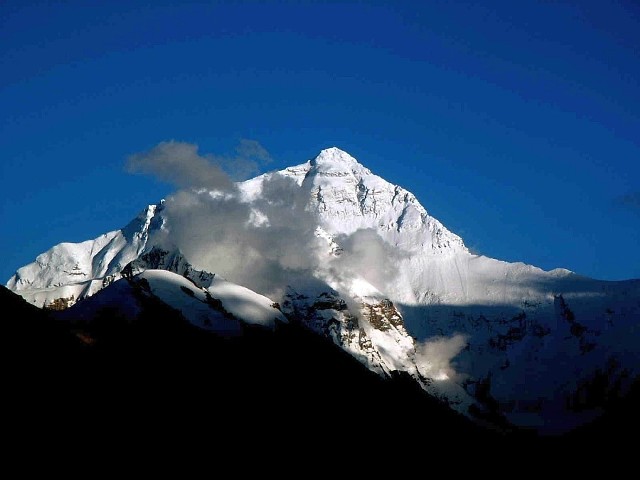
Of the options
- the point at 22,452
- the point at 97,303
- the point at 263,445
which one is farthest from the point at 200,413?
the point at 97,303

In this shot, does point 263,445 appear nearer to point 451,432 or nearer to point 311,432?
point 311,432

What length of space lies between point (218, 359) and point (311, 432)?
106ft

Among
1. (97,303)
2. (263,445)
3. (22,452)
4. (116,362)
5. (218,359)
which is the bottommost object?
(22,452)

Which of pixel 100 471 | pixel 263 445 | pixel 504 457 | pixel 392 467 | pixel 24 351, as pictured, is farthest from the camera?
pixel 504 457

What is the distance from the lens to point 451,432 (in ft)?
627

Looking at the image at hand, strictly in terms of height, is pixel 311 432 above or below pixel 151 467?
above

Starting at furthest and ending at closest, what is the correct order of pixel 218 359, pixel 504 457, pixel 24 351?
pixel 504 457 < pixel 218 359 < pixel 24 351

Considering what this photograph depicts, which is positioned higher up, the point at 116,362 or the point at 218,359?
the point at 218,359

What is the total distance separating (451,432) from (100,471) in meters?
126

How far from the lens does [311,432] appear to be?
13125cm

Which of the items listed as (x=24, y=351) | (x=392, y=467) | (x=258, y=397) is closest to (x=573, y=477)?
(x=392, y=467)

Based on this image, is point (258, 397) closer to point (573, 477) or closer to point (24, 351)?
point (24, 351)

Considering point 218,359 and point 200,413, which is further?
point 218,359

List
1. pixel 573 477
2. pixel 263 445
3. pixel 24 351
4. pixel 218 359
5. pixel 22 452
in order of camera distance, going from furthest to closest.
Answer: pixel 573 477 → pixel 218 359 → pixel 263 445 → pixel 24 351 → pixel 22 452
